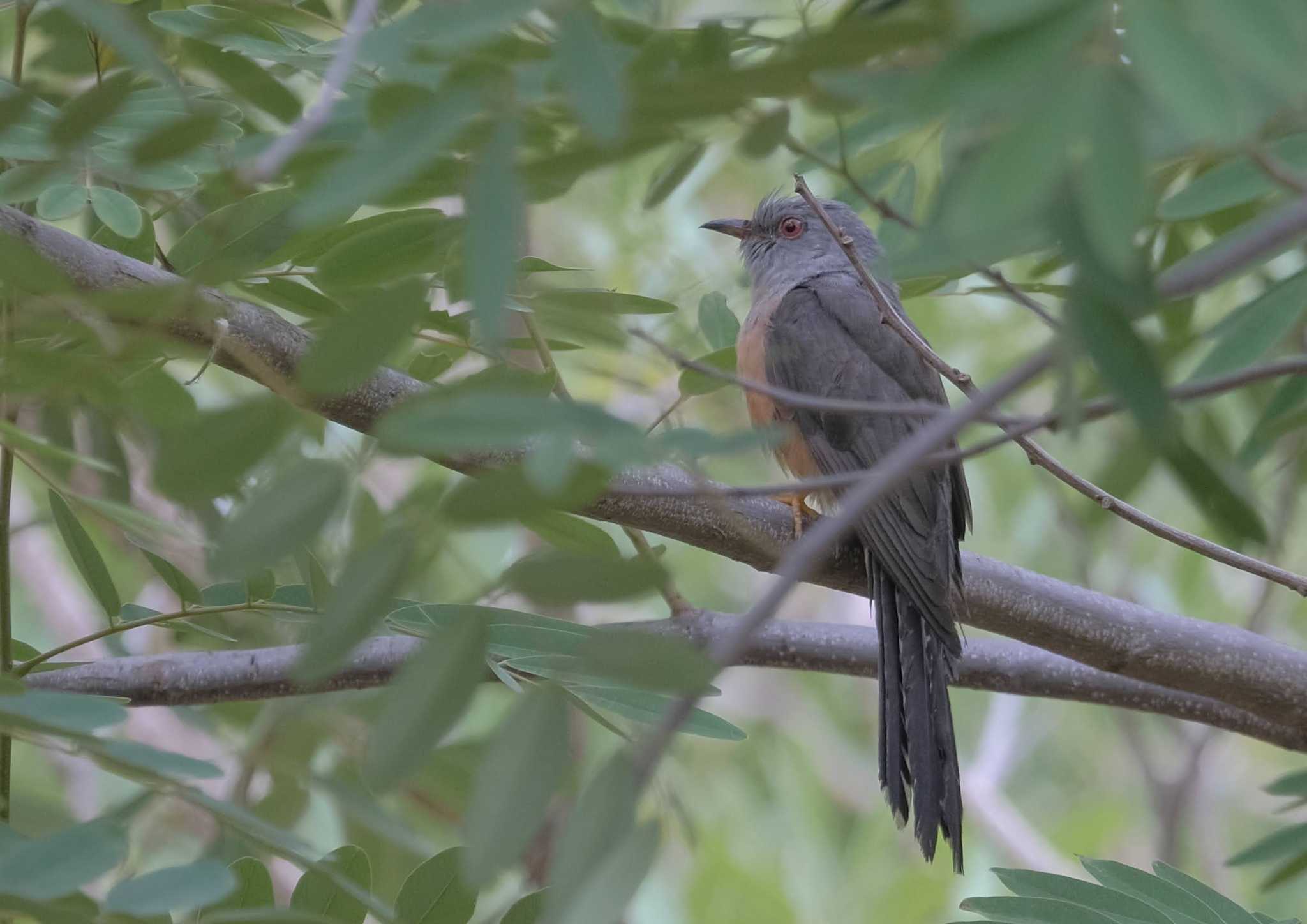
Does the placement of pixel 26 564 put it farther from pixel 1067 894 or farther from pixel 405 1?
pixel 1067 894

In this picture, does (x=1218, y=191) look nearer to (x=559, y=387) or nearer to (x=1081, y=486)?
(x=1081, y=486)

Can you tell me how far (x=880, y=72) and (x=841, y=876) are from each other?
6462 mm

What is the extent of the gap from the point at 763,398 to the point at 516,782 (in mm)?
3153

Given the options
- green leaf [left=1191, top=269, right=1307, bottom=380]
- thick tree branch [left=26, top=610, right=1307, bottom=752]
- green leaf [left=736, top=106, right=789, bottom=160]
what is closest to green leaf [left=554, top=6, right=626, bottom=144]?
green leaf [left=736, top=106, right=789, bottom=160]

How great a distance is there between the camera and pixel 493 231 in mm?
1112

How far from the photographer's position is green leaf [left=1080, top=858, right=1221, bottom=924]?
233 centimetres

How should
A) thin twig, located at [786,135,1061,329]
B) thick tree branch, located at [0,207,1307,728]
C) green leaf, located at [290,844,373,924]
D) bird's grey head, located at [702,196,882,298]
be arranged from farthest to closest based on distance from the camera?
bird's grey head, located at [702,196,882,298] → thick tree branch, located at [0,207,1307,728] → green leaf, located at [290,844,373,924] → thin twig, located at [786,135,1061,329]

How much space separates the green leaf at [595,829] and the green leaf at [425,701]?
167mm

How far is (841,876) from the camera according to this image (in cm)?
699

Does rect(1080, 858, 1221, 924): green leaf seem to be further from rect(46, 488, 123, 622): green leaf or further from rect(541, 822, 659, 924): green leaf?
rect(46, 488, 123, 622): green leaf

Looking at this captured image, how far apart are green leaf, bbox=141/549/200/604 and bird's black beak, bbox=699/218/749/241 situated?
10.1 ft

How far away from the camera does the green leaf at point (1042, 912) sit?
7.41 feet

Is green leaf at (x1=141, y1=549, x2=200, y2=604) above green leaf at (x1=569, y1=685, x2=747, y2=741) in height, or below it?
below

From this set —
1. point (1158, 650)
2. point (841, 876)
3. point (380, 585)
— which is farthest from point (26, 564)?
point (380, 585)
